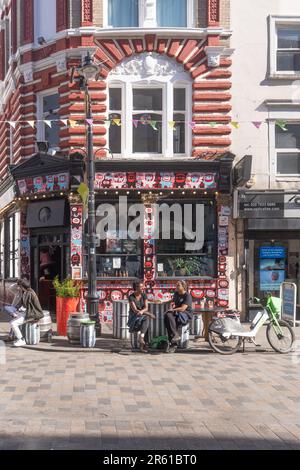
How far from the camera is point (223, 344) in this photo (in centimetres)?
1269

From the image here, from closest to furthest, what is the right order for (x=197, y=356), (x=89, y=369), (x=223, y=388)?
1. (x=223, y=388)
2. (x=89, y=369)
3. (x=197, y=356)

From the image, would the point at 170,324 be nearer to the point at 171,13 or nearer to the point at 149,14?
the point at 149,14

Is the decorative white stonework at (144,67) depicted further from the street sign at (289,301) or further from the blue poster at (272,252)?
the street sign at (289,301)

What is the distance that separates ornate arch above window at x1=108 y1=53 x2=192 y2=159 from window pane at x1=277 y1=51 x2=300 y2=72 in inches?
114

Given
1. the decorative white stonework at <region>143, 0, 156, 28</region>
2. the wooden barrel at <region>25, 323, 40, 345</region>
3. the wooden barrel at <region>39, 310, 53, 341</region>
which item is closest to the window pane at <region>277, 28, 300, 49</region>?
the decorative white stonework at <region>143, 0, 156, 28</region>

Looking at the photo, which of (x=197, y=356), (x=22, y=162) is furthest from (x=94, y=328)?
(x=22, y=162)

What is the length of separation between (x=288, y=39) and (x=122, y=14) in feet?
16.9

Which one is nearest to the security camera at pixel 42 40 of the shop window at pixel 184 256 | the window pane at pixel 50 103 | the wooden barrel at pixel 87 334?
the window pane at pixel 50 103

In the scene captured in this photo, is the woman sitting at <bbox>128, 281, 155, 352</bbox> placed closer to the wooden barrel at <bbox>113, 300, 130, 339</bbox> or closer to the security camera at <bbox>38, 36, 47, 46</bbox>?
the wooden barrel at <bbox>113, 300, 130, 339</bbox>

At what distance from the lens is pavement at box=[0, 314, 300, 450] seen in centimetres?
621

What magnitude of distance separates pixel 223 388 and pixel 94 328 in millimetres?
4793

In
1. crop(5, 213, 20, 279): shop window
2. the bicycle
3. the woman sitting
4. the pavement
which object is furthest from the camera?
crop(5, 213, 20, 279): shop window

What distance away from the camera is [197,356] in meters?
11.8
